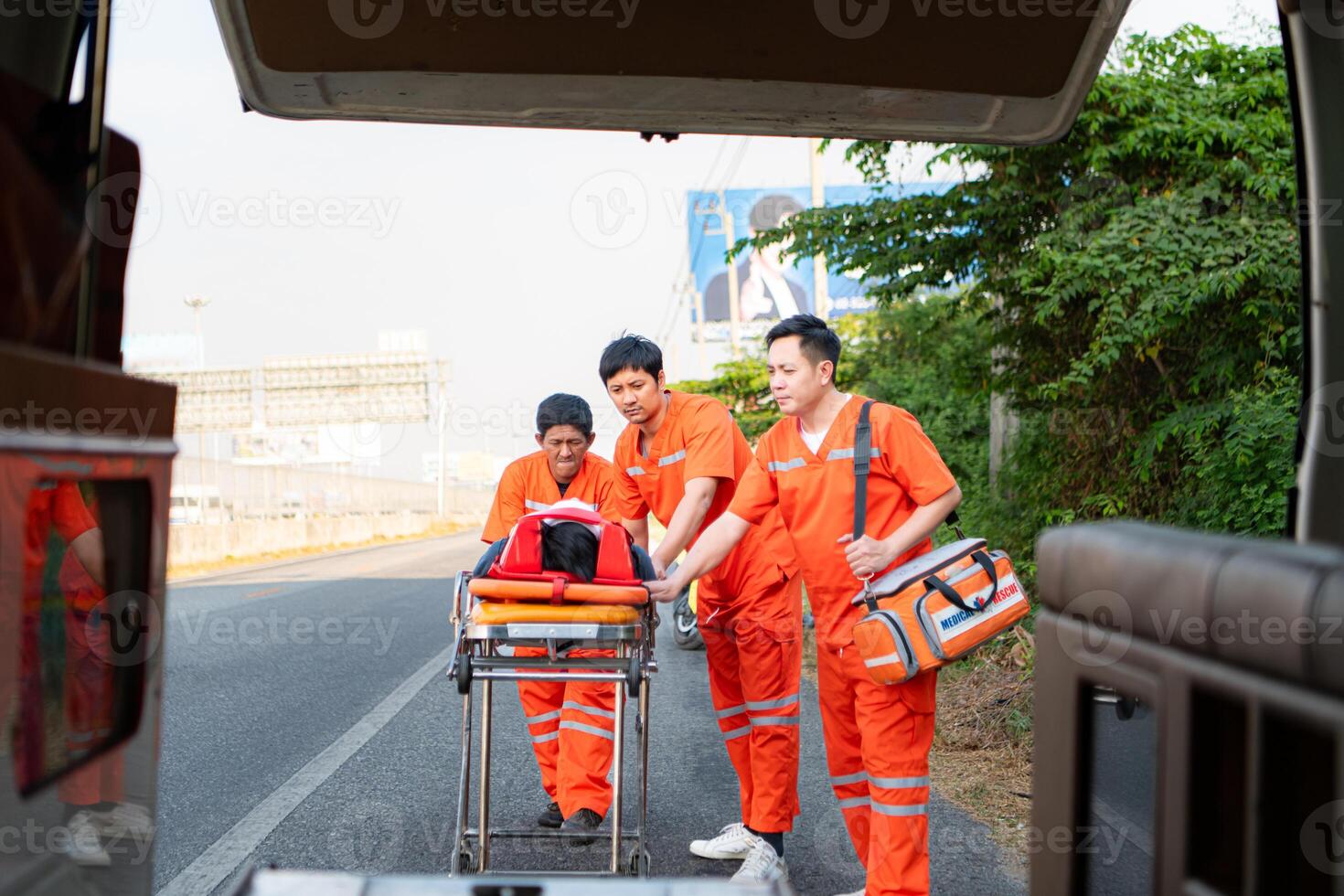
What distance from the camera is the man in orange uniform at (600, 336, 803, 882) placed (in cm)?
501

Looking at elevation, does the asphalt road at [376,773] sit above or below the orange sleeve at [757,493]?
below

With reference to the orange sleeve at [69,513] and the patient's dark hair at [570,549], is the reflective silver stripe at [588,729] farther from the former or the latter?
the orange sleeve at [69,513]

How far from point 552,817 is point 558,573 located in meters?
1.84

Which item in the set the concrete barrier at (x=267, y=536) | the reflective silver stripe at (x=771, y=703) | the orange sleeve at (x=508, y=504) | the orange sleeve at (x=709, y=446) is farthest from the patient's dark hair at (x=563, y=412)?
the concrete barrier at (x=267, y=536)

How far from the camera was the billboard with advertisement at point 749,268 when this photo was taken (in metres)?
41.6

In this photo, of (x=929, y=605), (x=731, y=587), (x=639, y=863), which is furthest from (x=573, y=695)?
(x=929, y=605)

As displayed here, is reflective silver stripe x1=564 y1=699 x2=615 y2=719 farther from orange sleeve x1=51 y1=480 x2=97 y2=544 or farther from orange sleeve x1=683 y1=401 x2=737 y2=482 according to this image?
orange sleeve x1=51 y1=480 x2=97 y2=544

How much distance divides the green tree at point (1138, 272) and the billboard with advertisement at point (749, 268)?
29796 millimetres

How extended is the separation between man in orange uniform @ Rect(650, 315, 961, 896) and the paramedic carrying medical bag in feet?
0.26

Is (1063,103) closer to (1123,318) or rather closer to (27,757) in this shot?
(27,757)

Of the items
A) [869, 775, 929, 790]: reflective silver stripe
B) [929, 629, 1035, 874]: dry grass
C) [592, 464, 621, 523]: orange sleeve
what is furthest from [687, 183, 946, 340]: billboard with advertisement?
[869, 775, 929, 790]: reflective silver stripe

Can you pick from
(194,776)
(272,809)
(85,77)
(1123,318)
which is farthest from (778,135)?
(1123,318)

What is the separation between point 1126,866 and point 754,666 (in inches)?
136

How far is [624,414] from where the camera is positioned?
5.22 meters
